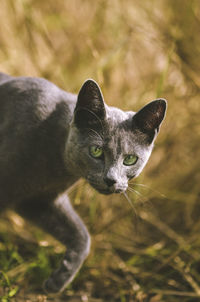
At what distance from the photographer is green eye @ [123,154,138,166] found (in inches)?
38.6

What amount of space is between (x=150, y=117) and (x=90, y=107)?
6.4 inches

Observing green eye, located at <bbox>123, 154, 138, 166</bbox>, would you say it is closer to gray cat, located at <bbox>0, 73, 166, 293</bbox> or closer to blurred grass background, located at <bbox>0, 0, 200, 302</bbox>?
gray cat, located at <bbox>0, 73, 166, 293</bbox>

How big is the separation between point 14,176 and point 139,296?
69 centimetres

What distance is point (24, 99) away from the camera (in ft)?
3.58

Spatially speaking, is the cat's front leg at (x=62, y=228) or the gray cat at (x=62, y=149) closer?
the gray cat at (x=62, y=149)

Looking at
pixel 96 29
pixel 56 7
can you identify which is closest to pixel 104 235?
pixel 96 29

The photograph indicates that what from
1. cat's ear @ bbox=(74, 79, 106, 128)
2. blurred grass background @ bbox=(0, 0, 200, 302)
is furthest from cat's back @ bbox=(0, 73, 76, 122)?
blurred grass background @ bbox=(0, 0, 200, 302)

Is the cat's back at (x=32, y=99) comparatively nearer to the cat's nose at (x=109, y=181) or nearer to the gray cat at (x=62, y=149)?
the gray cat at (x=62, y=149)

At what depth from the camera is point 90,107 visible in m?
0.96

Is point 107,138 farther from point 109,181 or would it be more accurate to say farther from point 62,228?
point 62,228

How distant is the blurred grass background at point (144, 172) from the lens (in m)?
1.47

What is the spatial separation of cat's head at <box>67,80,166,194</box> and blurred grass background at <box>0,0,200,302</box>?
0.33m

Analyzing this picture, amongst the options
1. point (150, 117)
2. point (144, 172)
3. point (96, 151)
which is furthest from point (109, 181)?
point (144, 172)

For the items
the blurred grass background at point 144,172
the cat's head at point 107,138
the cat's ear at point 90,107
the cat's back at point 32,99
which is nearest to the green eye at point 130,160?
the cat's head at point 107,138
